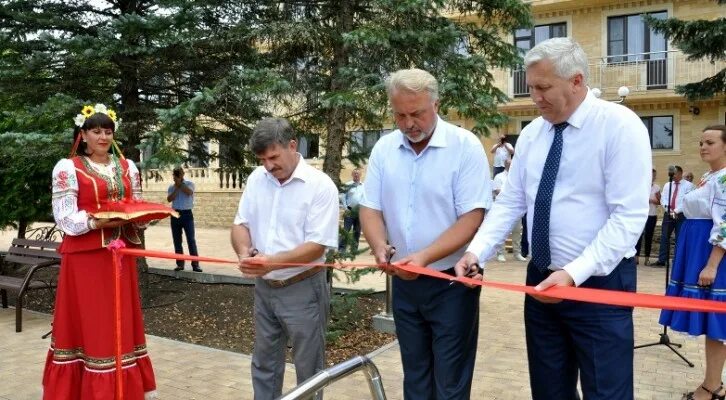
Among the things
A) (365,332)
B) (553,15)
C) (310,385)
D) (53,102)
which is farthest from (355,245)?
(553,15)

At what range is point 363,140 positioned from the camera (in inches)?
292

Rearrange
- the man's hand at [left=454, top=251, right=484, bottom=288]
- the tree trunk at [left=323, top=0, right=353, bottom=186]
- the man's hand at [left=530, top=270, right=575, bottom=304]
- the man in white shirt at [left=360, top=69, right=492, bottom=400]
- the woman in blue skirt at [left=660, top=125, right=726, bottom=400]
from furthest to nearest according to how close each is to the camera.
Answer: the tree trunk at [left=323, top=0, right=353, bottom=186], the woman in blue skirt at [left=660, top=125, right=726, bottom=400], the man in white shirt at [left=360, top=69, right=492, bottom=400], the man's hand at [left=454, top=251, right=484, bottom=288], the man's hand at [left=530, top=270, right=575, bottom=304]

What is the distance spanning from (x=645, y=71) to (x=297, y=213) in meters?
19.7

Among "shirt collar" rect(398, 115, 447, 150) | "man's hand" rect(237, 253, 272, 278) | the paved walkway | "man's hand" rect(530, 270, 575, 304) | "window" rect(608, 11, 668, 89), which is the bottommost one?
the paved walkway

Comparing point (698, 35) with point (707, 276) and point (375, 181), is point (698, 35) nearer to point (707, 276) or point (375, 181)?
point (707, 276)

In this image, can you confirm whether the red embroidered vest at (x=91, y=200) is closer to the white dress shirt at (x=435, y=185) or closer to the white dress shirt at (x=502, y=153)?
the white dress shirt at (x=435, y=185)

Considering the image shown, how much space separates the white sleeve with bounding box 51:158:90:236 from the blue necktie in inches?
111

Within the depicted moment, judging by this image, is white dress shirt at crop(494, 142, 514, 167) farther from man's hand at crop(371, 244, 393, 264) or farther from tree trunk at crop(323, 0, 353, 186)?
man's hand at crop(371, 244, 393, 264)

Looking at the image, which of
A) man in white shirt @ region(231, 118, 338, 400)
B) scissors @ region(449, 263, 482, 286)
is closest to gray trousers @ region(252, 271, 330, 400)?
man in white shirt @ region(231, 118, 338, 400)

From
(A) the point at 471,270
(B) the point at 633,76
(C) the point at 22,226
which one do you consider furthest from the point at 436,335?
(B) the point at 633,76

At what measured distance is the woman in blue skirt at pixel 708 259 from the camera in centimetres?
404

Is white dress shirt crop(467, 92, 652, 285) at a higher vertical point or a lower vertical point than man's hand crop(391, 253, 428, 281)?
higher

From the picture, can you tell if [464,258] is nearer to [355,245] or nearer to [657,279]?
[355,245]

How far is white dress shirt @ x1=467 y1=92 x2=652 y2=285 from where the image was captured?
2.29 m
